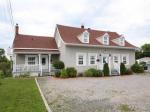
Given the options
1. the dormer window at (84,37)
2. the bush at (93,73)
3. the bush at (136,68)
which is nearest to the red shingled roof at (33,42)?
the dormer window at (84,37)

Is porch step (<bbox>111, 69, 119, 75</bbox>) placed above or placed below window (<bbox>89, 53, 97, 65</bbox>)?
below

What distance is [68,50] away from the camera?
76.5ft

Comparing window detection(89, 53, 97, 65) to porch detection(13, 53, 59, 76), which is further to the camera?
window detection(89, 53, 97, 65)

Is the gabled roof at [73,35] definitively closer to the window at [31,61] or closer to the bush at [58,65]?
the bush at [58,65]

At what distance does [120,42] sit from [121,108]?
69.1 ft

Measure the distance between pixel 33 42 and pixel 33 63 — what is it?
280 cm

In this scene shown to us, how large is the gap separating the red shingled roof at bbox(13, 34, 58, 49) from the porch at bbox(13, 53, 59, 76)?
3.37 feet

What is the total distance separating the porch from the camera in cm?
2292

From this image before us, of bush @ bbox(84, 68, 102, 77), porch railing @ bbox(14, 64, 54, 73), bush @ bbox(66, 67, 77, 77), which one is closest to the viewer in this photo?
bush @ bbox(66, 67, 77, 77)

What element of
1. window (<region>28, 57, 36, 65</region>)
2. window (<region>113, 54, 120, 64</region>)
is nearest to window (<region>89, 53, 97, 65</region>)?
window (<region>113, 54, 120, 64</region>)

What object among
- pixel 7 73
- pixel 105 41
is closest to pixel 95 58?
pixel 105 41

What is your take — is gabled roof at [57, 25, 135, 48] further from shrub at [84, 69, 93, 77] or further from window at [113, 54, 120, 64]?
shrub at [84, 69, 93, 77]

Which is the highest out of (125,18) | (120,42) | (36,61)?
(125,18)

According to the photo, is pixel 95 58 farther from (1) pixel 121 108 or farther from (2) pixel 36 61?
(1) pixel 121 108
